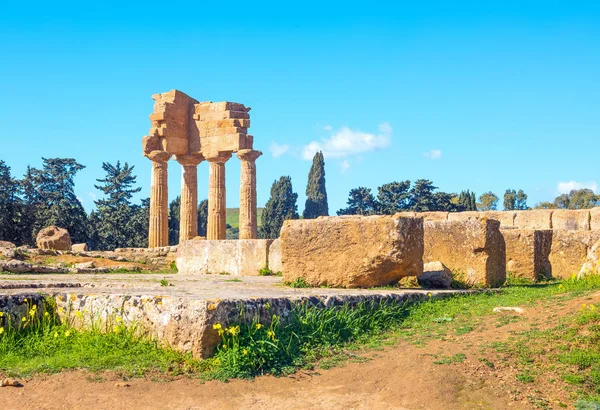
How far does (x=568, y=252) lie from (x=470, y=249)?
4146 mm

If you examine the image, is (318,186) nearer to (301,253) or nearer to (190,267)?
(190,267)

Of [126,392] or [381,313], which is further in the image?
[381,313]

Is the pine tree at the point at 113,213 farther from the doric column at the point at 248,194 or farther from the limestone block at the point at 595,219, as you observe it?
the limestone block at the point at 595,219

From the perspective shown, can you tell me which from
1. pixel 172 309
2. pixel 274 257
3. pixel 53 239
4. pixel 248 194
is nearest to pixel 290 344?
pixel 172 309

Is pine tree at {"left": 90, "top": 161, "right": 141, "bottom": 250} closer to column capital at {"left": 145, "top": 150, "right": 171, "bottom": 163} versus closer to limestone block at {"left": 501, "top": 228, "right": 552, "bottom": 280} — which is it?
column capital at {"left": 145, "top": 150, "right": 171, "bottom": 163}

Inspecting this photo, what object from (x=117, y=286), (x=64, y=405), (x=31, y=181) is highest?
(x=31, y=181)

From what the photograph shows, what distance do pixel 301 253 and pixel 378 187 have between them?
142ft

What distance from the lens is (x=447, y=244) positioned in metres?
11.4

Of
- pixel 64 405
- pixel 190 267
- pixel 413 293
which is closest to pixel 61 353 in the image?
pixel 64 405

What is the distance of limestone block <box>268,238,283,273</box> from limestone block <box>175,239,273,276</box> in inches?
4.6

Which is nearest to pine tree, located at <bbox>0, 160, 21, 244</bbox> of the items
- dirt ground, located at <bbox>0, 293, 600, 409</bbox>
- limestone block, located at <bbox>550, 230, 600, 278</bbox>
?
limestone block, located at <bbox>550, 230, 600, 278</bbox>

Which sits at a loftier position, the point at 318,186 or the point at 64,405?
the point at 318,186

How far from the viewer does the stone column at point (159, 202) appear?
31297mm

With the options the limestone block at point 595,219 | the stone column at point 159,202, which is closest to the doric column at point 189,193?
the stone column at point 159,202
